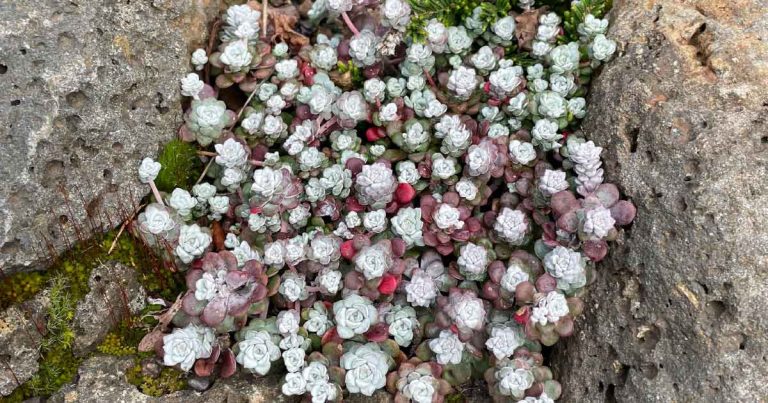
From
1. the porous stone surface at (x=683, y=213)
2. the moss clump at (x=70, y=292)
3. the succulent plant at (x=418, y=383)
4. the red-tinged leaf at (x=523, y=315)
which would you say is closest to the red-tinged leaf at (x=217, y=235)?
the moss clump at (x=70, y=292)

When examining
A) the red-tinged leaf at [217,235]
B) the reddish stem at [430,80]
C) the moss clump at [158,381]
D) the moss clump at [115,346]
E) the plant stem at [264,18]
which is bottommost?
the moss clump at [158,381]

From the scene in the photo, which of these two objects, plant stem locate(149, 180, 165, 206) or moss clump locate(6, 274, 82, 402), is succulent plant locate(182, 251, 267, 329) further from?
moss clump locate(6, 274, 82, 402)

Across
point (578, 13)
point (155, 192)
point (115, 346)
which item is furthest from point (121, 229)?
point (578, 13)

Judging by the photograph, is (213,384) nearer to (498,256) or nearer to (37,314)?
(37,314)

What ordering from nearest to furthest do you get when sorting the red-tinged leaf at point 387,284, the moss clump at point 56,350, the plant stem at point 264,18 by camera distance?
the moss clump at point 56,350, the red-tinged leaf at point 387,284, the plant stem at point 264,18

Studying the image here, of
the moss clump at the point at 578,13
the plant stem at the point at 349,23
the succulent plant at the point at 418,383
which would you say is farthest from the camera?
the plant stem at the point at 349,23

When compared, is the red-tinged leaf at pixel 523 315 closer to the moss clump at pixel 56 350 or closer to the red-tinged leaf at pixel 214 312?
the red-tinged leaf at pixel 214 312

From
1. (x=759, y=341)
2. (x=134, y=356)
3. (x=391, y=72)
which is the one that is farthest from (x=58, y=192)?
(x=759, y=341)
